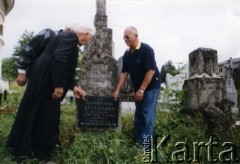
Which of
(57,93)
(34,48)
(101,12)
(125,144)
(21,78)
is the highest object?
(101,12)

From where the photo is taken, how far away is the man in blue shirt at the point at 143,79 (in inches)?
216

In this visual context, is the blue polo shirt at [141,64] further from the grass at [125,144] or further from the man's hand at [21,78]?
the man's hand at [21,78]

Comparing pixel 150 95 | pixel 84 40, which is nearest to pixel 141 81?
pixel 150 95

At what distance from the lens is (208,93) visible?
7.08m

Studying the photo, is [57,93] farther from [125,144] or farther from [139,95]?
[125,144]

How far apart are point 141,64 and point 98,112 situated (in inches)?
57.6

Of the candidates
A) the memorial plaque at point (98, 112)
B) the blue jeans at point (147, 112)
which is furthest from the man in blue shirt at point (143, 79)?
the memorial plaque at point (98, 112)

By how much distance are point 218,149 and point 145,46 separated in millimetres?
1833

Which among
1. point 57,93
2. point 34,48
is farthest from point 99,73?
point 57,93

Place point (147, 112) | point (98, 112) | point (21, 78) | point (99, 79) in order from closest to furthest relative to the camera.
A: point (21, 78), point (147, 112), point (98, 112), point (99, 79)

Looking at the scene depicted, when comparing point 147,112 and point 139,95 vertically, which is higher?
point 139,95

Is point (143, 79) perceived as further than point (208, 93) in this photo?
No

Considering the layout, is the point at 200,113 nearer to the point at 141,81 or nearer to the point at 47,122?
the point at 141,81

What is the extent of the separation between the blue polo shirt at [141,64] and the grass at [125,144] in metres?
0.85
